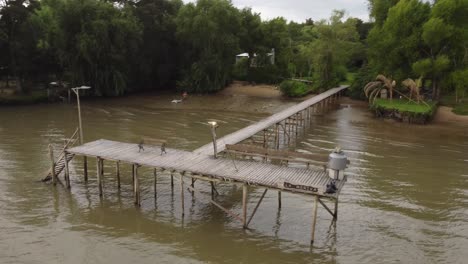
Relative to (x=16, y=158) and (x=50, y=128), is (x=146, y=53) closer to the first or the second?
(x=50, y=128)

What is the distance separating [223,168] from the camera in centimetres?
1712

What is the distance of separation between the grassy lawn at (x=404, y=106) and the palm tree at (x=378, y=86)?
90cm

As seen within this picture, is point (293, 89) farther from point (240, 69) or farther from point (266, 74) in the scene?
point (240, 69)

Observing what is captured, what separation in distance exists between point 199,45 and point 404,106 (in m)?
26.0

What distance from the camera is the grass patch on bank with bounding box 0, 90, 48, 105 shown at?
146 ft

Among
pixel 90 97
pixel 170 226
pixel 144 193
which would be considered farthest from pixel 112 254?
pixel 90 97

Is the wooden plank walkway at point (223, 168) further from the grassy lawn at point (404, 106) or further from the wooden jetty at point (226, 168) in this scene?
the grassy lawn at point (404, 106)

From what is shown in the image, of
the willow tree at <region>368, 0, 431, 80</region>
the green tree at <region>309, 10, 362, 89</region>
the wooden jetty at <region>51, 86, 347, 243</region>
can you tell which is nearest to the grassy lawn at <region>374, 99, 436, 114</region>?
the willow tree at <region>368, 0, 431, 80</region>

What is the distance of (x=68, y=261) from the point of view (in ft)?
45.5

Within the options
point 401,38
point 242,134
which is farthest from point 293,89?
point 242,134

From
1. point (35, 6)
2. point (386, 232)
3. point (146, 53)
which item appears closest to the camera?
point (386, 232)

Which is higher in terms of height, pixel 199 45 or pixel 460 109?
pixel 199 45

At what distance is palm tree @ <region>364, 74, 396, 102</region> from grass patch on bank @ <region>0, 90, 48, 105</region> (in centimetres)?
3595

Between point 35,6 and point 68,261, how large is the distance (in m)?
41.5
